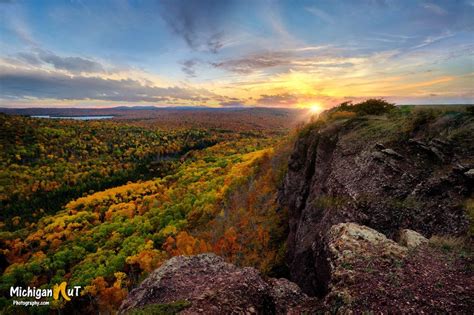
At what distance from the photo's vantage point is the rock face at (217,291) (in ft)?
34.0

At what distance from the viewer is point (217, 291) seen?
10977 millimetres

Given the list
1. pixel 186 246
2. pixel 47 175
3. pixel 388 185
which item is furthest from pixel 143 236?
pixel 47 175

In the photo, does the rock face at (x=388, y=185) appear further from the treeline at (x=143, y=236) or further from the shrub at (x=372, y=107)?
the treeline at (x=143, y=236)

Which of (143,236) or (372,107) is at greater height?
(372,107)

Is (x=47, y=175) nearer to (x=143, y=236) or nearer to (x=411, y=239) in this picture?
(x=143, y=236)

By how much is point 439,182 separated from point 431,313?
729 cm

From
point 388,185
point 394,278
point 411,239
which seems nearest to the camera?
point 394,278

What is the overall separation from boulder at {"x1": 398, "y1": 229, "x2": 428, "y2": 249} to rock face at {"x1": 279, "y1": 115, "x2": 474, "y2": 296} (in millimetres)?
786

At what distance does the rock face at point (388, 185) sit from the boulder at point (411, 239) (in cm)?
79

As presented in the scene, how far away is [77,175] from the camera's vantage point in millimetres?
164125

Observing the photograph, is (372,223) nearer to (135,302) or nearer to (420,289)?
(420,289)

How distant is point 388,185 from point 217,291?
34.2 ft

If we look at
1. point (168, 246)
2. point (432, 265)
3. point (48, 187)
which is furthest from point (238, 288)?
point (48, 187)

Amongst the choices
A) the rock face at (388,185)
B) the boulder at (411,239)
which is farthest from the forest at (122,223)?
the boulder at (411,239)
